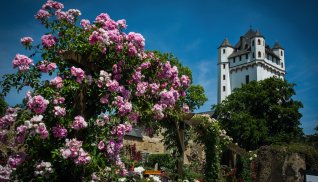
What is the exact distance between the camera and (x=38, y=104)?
14.1 feet

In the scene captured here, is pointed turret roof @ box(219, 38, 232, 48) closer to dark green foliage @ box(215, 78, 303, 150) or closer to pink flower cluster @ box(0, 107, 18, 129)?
dark green foliage @ box(215, 78, 303, 150)

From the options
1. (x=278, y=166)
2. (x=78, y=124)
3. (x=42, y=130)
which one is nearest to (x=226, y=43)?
(x=278, y=166)

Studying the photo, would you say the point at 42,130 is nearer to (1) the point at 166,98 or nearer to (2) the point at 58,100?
(2) the point at 58,100

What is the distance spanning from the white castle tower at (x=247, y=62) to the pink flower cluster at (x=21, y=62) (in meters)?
54.4

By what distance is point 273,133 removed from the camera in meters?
A: 31.6

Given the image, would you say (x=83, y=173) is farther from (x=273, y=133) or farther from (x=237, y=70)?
(x=237, y=70)

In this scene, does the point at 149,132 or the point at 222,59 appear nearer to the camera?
the point at 149,132

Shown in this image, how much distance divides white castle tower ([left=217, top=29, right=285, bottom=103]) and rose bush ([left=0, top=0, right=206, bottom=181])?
5331cm

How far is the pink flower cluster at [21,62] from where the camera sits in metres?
4.72

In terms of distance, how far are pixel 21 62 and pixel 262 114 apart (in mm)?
30743

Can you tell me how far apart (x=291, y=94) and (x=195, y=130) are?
24350 mm

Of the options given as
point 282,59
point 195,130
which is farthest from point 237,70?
point 195,130

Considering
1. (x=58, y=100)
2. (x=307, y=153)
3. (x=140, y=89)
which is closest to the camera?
(x=58, y=100)

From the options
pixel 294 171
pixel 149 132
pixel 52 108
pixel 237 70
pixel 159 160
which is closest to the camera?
pixel 52 108
